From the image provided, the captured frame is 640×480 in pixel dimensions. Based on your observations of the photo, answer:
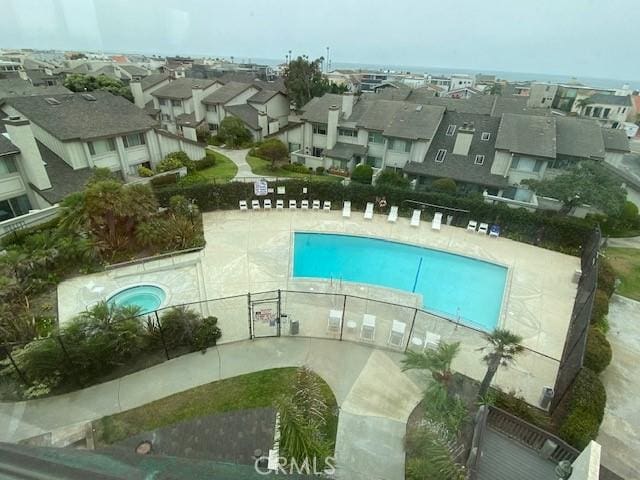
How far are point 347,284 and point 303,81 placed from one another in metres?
39.2

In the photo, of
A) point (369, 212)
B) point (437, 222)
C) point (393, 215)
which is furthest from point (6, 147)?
point (437, 222)

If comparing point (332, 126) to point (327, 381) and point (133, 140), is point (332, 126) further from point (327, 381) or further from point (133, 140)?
point (327, 381)

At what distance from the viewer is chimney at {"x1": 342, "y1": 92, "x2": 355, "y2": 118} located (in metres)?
32.2

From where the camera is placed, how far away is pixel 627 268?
18.8 m

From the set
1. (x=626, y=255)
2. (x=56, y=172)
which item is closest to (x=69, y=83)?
(x=56, y=172)

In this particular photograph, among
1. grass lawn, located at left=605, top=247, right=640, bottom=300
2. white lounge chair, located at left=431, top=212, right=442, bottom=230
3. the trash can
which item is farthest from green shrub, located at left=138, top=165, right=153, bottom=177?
grass lawn, located at left=605, top=247, right=640, bottom=300

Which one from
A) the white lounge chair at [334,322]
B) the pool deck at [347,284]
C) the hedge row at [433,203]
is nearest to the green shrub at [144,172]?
the hedge row at [433,203]

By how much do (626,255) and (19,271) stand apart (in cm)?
3233

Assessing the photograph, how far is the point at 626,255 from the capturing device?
20.3m

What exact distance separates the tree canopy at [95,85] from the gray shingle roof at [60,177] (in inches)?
1331

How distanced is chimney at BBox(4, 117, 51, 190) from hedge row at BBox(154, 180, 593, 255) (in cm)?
615

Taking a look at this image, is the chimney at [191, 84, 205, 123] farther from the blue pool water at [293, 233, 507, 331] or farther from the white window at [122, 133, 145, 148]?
the blue pool water at [293, 233, 507, 331]

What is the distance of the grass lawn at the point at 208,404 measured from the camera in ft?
30.7

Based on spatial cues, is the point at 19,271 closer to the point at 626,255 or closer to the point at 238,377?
the point at 238,377
